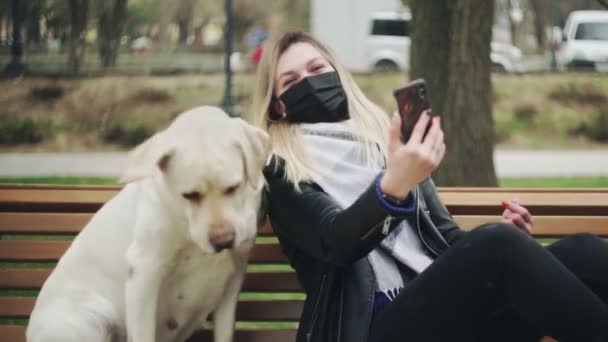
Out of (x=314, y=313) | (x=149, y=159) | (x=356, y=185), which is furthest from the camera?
(x=356, y=185)

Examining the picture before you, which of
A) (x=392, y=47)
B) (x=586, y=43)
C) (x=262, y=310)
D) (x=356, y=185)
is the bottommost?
(x=392, y=47)

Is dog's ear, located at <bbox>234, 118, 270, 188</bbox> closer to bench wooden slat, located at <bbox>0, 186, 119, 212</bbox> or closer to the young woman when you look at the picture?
the young woman

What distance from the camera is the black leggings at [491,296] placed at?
2525mm

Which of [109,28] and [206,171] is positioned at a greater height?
[206,171]

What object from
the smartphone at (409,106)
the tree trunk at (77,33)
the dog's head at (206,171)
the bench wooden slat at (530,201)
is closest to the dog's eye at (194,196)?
the dog's head at (206,171)

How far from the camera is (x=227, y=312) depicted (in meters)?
3.07

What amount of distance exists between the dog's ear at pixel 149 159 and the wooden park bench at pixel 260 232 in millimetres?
870

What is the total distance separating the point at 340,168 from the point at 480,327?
0.69 metres

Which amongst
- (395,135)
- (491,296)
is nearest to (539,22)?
(491,296)

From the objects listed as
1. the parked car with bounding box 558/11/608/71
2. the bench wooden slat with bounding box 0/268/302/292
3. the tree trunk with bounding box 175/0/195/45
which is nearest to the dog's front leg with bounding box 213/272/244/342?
the bench wooden slat with bounding box 0/268/302/292

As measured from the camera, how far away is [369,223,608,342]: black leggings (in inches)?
→ 99.4

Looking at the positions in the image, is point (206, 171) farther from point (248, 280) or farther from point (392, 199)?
point (248, 280)

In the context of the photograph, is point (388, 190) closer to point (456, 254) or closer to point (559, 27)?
point (456, 254)

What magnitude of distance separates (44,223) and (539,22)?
28632mm
